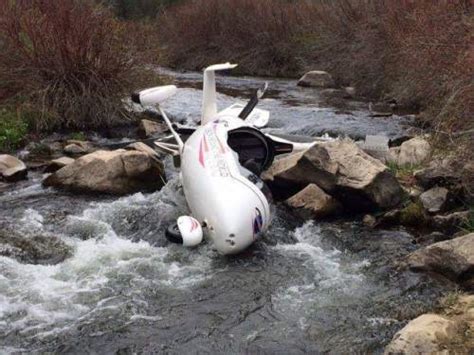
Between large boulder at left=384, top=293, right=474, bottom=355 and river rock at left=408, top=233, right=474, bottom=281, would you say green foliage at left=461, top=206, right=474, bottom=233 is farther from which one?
large boulder at left=384, top=293, right=474, bottom=355

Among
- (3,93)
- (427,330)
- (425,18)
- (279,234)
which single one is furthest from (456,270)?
Result: (3,93)

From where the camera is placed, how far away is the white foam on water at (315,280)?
5.66m

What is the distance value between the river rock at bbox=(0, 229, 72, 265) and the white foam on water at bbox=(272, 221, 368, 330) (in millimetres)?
2366

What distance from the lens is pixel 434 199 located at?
306 inches

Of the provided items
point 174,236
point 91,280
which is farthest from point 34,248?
point 174,236

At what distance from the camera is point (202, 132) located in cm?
834

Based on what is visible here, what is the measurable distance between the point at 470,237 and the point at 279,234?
2301 mm

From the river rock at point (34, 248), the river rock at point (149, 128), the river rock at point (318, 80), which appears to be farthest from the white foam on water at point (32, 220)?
the river rock at point (318, 80)

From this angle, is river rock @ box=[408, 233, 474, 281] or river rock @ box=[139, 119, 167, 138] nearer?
river rock @ box=[408, 233, 474, 281]

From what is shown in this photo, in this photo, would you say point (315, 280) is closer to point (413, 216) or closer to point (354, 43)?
point (413, 216)

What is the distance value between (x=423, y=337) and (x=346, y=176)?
3.85 meters

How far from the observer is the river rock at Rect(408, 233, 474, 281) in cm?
569

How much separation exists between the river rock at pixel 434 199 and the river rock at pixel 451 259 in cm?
157

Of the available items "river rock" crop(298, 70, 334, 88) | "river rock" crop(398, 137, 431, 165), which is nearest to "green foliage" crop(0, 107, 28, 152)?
"river rock" crop(398, 137, 431, 165)
